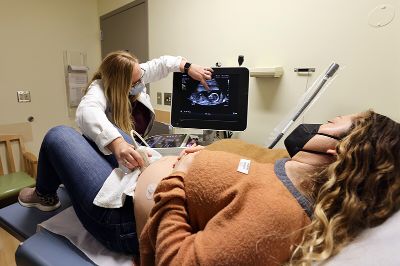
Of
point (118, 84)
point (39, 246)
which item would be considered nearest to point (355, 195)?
point (39, 246)

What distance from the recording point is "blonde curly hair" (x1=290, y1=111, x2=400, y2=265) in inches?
24.1

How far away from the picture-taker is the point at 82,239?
97 cm

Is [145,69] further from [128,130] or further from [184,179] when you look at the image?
[184,179]

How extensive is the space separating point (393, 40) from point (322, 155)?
844mm

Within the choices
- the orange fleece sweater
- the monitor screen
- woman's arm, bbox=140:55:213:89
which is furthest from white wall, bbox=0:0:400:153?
the orange fleece sweater

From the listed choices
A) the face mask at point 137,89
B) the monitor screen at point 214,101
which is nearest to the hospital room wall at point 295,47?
the monitor screen at point 214,101

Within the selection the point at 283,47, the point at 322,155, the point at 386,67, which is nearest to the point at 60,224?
the point at 322,155

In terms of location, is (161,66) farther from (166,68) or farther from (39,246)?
(39,246)

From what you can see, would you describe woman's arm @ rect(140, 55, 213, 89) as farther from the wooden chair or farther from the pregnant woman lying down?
the wooden chair

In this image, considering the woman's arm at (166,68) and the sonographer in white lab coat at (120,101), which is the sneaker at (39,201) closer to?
the sonographer in white lab coat at (120,101)

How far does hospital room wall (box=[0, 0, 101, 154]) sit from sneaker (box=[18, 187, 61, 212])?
5.61 feet

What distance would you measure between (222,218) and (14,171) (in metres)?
2.63

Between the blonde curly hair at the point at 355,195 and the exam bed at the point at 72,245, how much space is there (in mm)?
27

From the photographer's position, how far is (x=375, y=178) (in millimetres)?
625
